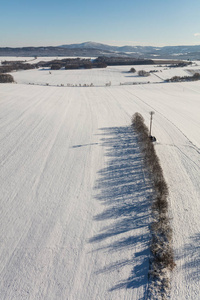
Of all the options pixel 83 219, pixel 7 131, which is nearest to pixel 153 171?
pixel 83 219

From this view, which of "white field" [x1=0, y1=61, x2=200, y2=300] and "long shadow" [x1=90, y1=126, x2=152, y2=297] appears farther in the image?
"long shadow" [x1=90, y1=126, x2=152, y2=297]

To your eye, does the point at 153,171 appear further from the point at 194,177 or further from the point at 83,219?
the point at 83,219

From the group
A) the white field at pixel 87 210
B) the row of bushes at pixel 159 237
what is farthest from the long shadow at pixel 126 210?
the row of bushes at pixel 159 237

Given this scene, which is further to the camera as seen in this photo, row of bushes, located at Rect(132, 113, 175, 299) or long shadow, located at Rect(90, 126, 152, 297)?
long shadow, located at Rect(90, 126, 152, 297)

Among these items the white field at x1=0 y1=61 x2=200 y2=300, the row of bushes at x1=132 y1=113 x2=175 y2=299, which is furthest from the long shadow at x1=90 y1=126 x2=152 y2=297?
the row of bushes at x1=132 y1=113 x2=175 y2=299

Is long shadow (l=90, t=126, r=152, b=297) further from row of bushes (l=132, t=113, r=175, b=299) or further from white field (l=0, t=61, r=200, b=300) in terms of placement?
row of bushes (l=132, t=113, r=175, b=299)

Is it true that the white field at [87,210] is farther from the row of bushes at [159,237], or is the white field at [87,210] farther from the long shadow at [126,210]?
the row of bushes at [159,237]

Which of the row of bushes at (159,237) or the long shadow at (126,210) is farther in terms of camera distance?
the long shadow at (126,210)

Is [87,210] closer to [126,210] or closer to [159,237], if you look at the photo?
[126,210]
